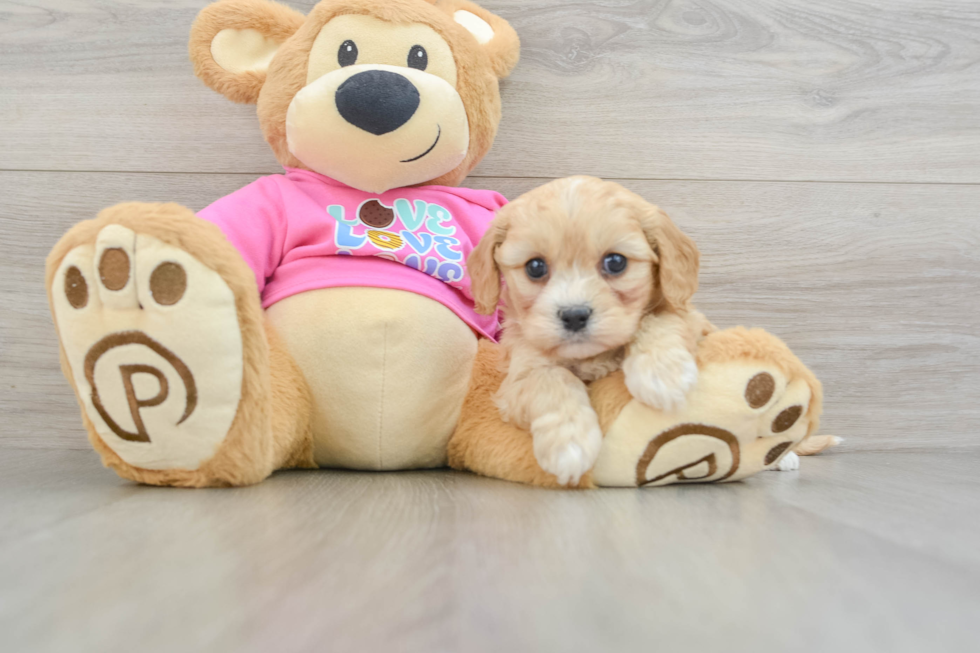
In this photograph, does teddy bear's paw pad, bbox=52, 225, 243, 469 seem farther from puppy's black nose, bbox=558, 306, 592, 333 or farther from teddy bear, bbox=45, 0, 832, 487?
puppy's black nose, bbox=558, 306, 592, 333

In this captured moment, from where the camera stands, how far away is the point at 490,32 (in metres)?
1.19

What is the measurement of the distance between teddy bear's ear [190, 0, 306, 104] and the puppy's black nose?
0.66 meters

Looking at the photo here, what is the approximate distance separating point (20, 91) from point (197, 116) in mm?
347

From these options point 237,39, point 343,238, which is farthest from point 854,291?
A: point 237,39

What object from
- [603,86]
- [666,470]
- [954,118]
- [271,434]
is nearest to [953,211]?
[954,118]

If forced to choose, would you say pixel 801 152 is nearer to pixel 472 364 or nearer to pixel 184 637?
pixel 472 364

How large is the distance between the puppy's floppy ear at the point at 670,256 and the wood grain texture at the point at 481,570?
26 centimetres

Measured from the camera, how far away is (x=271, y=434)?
0.91m

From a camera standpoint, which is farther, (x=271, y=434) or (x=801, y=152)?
(x=801, y=152)

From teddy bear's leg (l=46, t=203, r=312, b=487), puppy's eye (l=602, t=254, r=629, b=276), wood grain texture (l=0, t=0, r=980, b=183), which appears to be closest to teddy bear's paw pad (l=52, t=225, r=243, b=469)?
teddy bear's leg (l=46, t=203, r=312, b=487)

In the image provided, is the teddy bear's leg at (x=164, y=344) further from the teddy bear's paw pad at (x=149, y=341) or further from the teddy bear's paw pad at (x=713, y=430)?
the teddy bear's paw pad at (x=713, y=430)

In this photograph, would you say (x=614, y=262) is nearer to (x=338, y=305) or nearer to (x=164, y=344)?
(x=338, y=305)

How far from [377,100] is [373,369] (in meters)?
0.38

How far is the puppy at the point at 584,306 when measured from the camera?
0.86 metres
